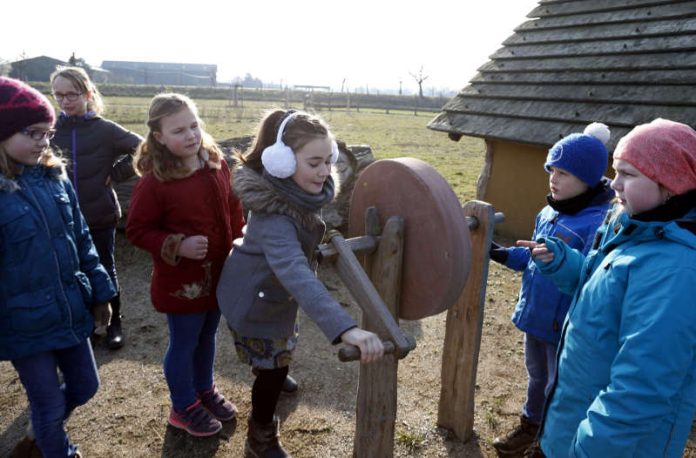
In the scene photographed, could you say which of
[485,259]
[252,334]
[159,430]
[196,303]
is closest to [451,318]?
[485,259]

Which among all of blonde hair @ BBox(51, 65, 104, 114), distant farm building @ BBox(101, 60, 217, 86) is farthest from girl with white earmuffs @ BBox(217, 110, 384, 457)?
distant farm building @ BBox(101, 60, 217, 86)

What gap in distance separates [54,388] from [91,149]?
65.8 inches

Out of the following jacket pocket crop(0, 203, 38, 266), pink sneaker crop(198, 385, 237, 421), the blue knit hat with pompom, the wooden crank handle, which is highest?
the blue knit hat with pompom

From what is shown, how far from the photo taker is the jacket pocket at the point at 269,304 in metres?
2.02

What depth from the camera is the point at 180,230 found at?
2395 mm

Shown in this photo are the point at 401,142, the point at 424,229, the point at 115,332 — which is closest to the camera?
the point at 424,229

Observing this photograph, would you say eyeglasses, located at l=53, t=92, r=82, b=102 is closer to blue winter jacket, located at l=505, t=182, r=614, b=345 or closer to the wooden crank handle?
the wooden crank handle

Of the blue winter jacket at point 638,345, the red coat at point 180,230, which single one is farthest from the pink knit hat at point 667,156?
the red coat at point 180,230

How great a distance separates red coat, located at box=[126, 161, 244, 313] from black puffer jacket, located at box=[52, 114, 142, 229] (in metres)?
1.01

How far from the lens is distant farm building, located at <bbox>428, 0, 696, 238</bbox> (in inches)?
200

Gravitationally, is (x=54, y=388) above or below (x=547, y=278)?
below

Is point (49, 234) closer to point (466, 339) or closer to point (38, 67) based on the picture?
point (466, 339)

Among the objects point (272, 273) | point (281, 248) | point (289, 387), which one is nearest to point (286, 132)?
point (281, 248)

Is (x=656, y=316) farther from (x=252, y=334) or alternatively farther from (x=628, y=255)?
(x=252, y=334)
